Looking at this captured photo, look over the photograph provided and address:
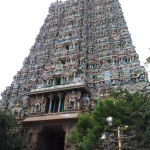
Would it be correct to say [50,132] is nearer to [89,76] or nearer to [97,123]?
[89,76]

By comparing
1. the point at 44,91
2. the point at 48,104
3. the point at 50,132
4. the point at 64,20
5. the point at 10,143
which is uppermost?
the point at 64,20

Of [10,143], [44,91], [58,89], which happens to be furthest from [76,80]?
[10,143]

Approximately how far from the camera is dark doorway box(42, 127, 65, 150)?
17500 millimetres

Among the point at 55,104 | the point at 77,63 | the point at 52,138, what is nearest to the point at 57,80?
the point at 77,63

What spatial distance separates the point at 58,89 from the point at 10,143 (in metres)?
6.37

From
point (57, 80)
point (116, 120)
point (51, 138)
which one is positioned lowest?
point (51, 138)

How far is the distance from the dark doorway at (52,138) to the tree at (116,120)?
19.8 feet

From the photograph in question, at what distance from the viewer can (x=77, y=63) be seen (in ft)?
70.2

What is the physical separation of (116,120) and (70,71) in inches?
432

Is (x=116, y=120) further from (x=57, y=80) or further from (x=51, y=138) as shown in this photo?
Answer: (x=57, y=80)

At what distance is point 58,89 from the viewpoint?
59.6 feet

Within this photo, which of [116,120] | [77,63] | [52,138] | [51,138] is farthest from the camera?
[77,63]

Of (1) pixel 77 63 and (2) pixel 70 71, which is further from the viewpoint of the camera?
(1) pixel 77 63

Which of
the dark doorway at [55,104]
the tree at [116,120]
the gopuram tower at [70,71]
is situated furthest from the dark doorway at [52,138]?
the tree at [116,120]
